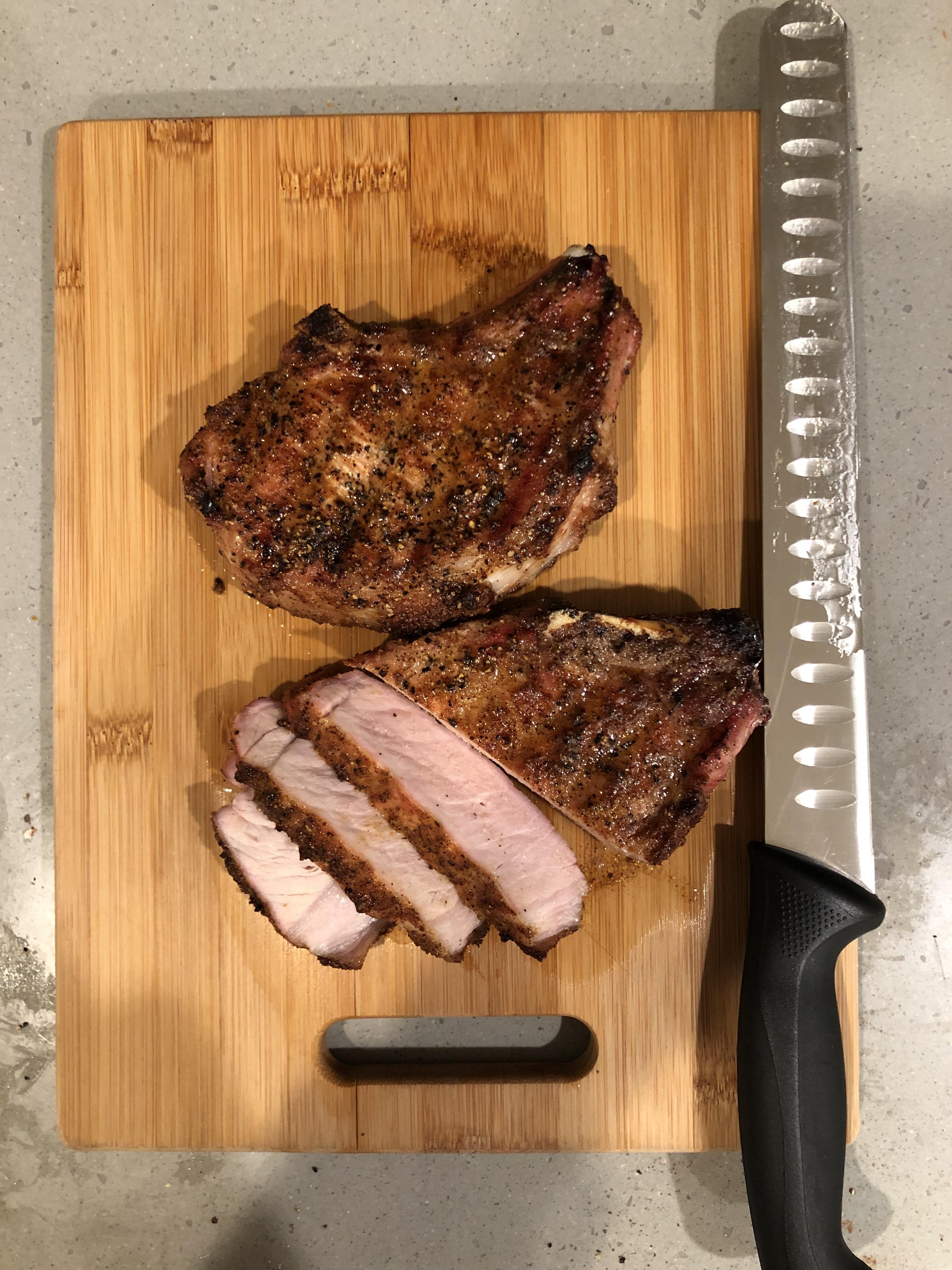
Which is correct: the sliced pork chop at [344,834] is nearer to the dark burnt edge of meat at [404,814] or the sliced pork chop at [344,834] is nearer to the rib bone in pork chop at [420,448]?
the dark burnt edge of meat at [404,814]

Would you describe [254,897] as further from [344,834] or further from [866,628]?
[866,628]

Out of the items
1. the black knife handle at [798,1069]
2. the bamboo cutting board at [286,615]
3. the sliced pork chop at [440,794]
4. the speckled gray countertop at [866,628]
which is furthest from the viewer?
the speckled gray countertop at [866,628]

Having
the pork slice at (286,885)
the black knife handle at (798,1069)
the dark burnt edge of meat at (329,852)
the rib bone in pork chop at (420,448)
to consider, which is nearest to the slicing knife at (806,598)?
the black knife handle at (798,1069)

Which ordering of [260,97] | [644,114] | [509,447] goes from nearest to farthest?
[509,447], [644,114], [260,97]

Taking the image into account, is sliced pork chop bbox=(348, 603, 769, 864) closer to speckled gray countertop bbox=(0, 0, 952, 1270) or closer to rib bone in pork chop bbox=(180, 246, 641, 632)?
rib bone in pork chop bbox=(180, 246, 641, 632)

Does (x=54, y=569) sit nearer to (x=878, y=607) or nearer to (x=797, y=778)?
(x=797, y=778)

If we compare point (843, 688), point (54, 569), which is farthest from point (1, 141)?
point (843, 688)

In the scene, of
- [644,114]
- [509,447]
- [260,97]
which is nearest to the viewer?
[509,447]
